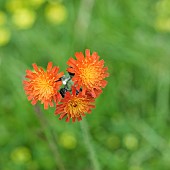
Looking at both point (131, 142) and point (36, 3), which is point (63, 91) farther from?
point (36, 3)

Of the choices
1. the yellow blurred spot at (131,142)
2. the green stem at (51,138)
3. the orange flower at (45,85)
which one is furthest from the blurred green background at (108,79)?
the orange flower at (45,85)

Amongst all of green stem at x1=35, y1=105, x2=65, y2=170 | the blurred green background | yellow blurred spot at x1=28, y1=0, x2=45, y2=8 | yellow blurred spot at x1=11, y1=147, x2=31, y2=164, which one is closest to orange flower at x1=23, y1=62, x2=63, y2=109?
green stem at x1=35, y1=105, x2=65, y2=170

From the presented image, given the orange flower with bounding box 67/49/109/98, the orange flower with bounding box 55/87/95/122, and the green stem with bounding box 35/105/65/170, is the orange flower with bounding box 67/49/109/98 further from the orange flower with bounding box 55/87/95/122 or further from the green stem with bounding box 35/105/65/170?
the green stem with bounding box 35/105/65/170

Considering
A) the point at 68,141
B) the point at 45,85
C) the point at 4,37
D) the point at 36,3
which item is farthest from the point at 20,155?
the point at 36,3

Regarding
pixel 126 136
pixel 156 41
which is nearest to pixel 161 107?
pixel 126 136

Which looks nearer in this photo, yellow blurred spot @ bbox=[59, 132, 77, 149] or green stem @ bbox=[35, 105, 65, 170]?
green stem @ bbox=[35, 105, 65, 170]

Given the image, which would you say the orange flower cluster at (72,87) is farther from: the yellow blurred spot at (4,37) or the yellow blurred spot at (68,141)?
the yellow blurred spot at (4,37)

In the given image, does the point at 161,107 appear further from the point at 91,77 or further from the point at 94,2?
the point at 91,77
